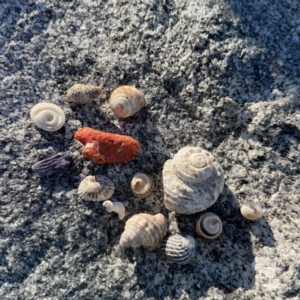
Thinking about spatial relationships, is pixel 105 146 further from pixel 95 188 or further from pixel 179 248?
pixel 179 248

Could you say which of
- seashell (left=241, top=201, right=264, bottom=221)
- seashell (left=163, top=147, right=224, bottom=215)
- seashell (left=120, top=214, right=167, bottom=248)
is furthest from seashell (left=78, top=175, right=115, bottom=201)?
seashell (left=241, top=201, right=264, bottom=221)

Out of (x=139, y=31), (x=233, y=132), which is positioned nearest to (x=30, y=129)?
(x=139, y=31)

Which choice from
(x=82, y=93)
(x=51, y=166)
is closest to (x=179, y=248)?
(x=51, y=166)

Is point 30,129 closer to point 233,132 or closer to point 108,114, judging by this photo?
point 108,114

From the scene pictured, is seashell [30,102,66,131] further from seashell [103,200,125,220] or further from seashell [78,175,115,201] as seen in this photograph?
seashell [103,200,125,220]

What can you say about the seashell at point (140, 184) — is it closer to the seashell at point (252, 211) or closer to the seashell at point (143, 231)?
the seashell at point (143, 231)

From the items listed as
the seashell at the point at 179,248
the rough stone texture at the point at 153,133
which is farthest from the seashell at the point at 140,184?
the seashell at the point at 179,248

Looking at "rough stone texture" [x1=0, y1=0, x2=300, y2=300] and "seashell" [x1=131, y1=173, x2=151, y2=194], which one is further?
"seashell" [x1=131, y1=173, x2=151, y2=194]
